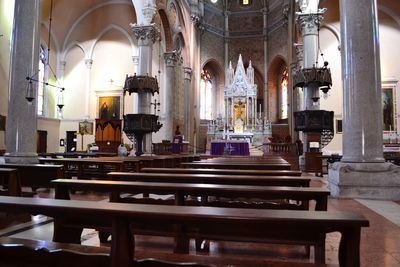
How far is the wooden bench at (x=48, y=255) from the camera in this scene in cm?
184

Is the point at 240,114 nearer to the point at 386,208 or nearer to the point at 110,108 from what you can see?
the point at 110,108

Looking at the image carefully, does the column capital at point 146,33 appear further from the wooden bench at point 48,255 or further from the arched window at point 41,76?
the wooden bench at point 48,255

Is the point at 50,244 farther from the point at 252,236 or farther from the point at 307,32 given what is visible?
the point at 307,32

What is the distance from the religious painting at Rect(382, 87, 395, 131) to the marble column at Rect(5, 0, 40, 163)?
16.1 metres

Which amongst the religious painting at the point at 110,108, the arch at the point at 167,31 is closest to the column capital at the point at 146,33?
the arch at the point at 167,31

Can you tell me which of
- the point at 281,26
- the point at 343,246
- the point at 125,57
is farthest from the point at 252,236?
the point at 281,26

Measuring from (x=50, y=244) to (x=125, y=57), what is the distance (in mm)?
18660

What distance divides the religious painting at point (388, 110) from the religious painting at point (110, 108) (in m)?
14.8

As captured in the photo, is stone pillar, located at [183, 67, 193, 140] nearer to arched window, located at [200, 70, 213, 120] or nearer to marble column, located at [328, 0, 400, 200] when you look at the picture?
arched window, located at [200, 70, 213, 120]

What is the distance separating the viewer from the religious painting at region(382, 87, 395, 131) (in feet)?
53.8

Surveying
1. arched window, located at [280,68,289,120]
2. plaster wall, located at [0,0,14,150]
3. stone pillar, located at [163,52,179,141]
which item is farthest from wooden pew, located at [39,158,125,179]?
arched window, located at [280,68,289,120]

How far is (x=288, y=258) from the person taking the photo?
2.83m

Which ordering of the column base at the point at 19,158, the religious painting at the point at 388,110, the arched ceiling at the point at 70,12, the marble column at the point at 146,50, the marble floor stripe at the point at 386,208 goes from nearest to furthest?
the marble floor stripe at the point at 386,208 → the column base at the point at 19,158 → the marble column at the point at 146,50 → the religious painting at the point at 388,110 → the arched ceiling at the point at 70,12

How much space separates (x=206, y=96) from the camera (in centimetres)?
2681
